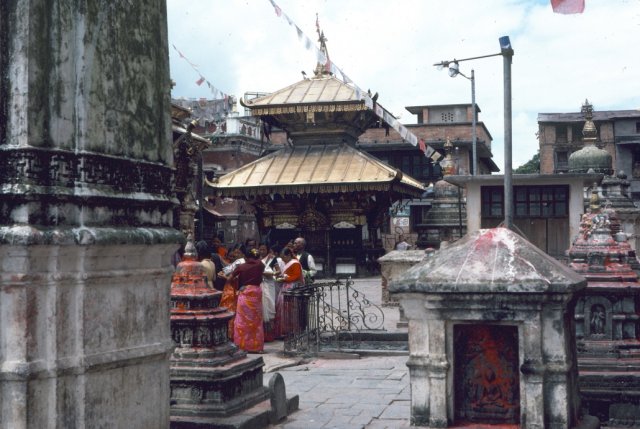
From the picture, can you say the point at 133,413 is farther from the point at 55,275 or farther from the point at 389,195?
the point at 389,195

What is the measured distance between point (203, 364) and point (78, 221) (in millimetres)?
3571

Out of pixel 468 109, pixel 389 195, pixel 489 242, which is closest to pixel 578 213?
pixel 389 195

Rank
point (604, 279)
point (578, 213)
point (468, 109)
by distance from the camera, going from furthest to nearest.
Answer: point (468, 109)
point (578, 213)
point (604, 279)

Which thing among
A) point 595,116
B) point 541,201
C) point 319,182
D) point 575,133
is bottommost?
point 541,201

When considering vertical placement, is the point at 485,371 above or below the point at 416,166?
below

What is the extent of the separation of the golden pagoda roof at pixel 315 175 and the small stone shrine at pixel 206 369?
69.9ft

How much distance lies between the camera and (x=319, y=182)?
99.3 ft

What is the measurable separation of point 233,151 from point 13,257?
40.4m

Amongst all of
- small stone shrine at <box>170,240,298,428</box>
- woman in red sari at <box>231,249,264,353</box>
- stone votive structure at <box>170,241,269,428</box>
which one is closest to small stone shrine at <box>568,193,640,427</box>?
small stone shrine at <box>170,240,298,428</box>

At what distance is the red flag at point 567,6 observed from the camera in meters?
8.19

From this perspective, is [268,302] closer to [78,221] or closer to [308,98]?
[78,221]

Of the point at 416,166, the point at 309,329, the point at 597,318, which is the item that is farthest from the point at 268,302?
the point at 416,166

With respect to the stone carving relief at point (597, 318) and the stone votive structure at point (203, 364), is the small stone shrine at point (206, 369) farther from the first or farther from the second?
the stone carving relief at point (597, 318)

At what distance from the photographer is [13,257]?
168 inches
